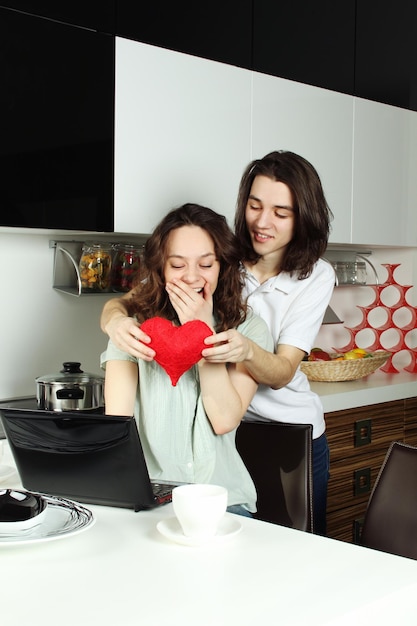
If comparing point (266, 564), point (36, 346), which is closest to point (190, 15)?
point (36, 346)

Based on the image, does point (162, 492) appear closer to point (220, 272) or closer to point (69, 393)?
point (220, 272)

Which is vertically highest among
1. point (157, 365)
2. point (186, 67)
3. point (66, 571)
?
point (186, 67)

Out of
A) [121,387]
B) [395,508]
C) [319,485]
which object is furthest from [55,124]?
[395,508]

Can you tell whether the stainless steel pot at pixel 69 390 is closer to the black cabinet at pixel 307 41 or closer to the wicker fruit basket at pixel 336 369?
the wicker fruit basket at pixel 336 369

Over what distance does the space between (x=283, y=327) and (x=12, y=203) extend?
0.85 meters

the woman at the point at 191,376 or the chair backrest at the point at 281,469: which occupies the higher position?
the woman at the point at 191,376

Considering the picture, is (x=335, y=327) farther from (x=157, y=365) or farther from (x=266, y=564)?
(x=266, y=564)

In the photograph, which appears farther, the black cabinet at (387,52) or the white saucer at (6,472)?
the black cabinet at (387,52)

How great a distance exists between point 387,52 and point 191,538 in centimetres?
297

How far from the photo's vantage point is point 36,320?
9.24 ft

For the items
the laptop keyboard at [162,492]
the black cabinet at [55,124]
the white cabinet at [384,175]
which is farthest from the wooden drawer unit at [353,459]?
the laptop keyboard at [162,492]

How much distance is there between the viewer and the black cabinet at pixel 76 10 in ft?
7.66

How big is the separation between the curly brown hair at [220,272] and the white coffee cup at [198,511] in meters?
0.62

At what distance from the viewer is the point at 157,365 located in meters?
1.66
